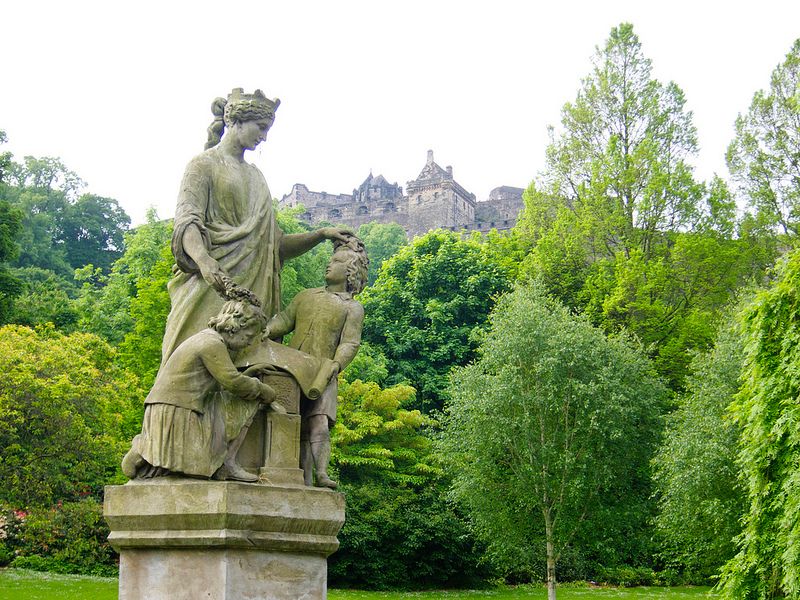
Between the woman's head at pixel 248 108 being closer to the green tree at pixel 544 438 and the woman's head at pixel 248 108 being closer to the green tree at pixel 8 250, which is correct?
the green tree at pixel 544 438

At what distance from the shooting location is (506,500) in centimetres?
2788

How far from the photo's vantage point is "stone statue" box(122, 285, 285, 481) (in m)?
6.59

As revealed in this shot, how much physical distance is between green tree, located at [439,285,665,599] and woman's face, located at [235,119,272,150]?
20072 mm

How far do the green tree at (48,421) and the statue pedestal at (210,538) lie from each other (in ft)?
46.9

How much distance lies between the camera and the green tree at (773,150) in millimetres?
35562

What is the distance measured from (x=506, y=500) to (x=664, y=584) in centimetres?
799

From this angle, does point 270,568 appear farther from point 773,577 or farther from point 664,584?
point 664,584

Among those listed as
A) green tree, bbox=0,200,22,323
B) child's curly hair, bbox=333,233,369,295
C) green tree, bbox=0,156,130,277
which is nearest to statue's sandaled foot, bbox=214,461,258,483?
child's curly hair, bbox=333,233,369,295

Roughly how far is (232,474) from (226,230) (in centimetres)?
180

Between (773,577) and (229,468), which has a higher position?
(229,468)

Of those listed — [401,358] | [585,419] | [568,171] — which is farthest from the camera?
[401,358]

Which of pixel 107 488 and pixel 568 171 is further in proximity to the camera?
pixel 568 171

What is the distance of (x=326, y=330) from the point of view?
24.6ft

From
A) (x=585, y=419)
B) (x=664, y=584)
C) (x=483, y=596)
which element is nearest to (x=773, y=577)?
(x=585, y=419)
